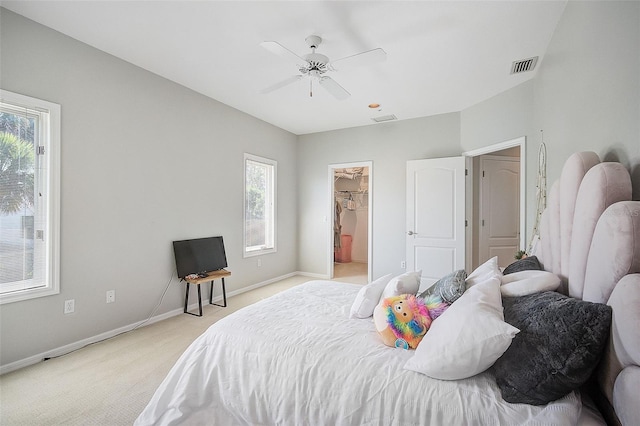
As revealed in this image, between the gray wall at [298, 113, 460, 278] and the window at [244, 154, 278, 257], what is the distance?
76 centimetres

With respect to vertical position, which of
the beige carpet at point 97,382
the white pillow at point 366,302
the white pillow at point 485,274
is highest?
the white pillow at point 485,274

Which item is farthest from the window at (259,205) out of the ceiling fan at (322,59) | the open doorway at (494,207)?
the open doorway at (494,207)

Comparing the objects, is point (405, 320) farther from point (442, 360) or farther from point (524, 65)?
point (524, 65)

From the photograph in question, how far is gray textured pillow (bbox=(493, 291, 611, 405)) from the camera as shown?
0.94 metres

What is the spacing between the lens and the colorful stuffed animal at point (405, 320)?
56.6 inches

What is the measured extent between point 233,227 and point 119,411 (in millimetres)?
2732

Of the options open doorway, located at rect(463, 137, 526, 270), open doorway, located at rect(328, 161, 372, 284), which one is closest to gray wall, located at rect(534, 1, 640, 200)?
open doorway, located at rect(463, 137, 526, 270)

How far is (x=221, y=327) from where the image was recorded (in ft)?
5.68

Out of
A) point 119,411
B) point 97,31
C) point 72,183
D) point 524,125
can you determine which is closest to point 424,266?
point 524,125

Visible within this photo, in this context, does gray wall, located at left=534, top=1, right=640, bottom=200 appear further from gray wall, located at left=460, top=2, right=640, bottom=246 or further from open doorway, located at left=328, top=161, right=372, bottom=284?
open doorway, located at left=328, top=161, right=372, bottom=284

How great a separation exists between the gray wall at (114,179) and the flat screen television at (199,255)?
120 mm

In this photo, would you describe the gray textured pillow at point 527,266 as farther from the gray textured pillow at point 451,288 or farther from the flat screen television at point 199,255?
the flat screen television at point 199,255

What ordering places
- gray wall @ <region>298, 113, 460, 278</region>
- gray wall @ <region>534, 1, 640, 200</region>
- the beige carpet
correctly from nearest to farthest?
gray wall @ <region>534, 1, 640, 200</region> → the beige carpet → gray wall @ <region>298, 113, 460, 278</region>

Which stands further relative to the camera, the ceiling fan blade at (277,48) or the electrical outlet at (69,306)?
Result: the electrical outlet at (69,306)
